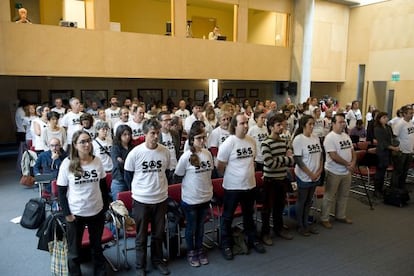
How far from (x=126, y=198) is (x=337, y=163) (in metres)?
3.10

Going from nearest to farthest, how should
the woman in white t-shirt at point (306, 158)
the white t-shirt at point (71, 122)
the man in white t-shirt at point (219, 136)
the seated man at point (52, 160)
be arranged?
the woman in white t-shirt at point (306, 158) → the seated man at point (52, 160) → the man in white t-shirt at point (219, 136) → the white t-shirt at point (71, 122)

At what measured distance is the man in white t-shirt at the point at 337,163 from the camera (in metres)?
5.10

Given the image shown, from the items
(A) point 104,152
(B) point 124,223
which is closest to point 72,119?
(A) point 104,152

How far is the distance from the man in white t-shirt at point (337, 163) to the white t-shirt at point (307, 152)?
454 millimetres

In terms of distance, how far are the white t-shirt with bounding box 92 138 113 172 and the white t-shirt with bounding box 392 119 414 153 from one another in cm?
543

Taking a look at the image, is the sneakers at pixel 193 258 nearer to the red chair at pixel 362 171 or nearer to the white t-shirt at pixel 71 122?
the red chair at pixel 362 171

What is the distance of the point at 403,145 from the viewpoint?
664cm

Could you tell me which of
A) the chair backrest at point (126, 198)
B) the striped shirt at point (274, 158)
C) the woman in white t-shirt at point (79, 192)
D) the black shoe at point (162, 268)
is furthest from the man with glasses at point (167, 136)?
the woman in white t-shirt at point (79, 192)

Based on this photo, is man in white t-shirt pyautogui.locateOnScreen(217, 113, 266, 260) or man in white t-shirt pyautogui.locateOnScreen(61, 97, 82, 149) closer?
man in white t-shirt pyautogui.locateOnScreen(217, 113, 266, 260)

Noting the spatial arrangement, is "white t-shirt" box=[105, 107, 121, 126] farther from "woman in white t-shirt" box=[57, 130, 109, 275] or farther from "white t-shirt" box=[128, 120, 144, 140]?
"woman in white t-shirt" box=[57, 130, 109, 275]

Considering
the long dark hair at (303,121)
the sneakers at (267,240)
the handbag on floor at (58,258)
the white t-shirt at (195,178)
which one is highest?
the long dark hair at (303,121)

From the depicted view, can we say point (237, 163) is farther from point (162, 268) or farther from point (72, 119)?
point (72, 119)

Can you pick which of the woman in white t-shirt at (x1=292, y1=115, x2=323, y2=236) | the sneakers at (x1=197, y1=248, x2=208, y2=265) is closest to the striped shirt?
the woman in white t-shirt at (x1=292, y1=115, x2=323, y2=236)

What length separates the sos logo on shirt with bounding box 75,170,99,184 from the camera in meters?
3.36
